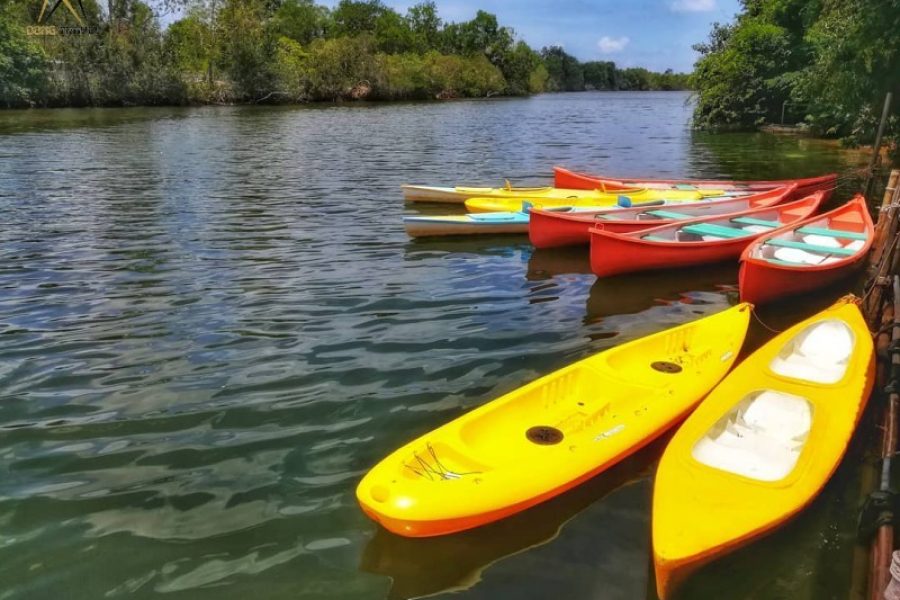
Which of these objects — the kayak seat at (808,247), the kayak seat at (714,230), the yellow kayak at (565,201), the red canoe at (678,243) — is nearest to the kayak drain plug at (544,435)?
the red canoe at (678,243)

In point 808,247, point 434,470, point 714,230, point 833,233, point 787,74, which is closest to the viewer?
point 434,470

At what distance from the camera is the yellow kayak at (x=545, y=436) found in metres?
4.24

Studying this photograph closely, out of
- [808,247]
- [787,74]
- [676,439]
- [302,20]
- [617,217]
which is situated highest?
[302,20]

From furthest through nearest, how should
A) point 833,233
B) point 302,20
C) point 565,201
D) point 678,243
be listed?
point 302,20
point 565,201
point 833,233
point 678,243

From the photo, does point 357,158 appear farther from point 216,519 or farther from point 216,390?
point 216,519

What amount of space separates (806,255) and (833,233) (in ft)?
3.97

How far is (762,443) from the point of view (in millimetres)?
5062

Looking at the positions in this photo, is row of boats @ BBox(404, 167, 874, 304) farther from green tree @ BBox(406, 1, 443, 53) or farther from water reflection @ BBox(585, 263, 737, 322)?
green tree @ BBox(406, 1, 443, 53)

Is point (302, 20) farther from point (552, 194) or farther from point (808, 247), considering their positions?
point (808, 247)

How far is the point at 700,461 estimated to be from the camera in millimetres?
4621

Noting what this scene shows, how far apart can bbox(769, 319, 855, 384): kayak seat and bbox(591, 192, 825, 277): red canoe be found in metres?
3.29

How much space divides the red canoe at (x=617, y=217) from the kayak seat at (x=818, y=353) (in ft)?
15.2

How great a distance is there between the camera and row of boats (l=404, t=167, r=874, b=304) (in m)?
9.05

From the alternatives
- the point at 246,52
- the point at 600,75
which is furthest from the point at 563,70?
the point at 246,52
